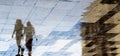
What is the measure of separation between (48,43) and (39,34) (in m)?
1.14

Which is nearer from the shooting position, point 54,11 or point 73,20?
point 54,11

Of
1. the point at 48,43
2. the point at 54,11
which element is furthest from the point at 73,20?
the point at 48,43

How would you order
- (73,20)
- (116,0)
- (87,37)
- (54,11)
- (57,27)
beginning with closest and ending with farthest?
(116,0), (54,11), (73,20), (57,27), (87,37)

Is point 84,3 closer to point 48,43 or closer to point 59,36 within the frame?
point 59,36

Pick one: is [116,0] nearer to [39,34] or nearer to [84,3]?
[84,3]

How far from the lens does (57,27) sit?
6863 millimetres

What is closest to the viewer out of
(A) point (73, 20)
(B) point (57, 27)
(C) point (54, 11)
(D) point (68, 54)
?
(C) point (54, 11)

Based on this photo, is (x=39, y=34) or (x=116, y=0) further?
(x=39, y=34)

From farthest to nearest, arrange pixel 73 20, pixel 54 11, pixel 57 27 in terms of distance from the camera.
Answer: pixel 57 27 → pixel 73 20 → pixel 54 11

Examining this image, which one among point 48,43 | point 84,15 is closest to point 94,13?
point 84,15

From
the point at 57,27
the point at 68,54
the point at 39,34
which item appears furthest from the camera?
the point at 68,54

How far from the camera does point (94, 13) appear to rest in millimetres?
5961

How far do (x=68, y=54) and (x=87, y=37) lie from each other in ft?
7.21

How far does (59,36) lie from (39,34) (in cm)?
71
